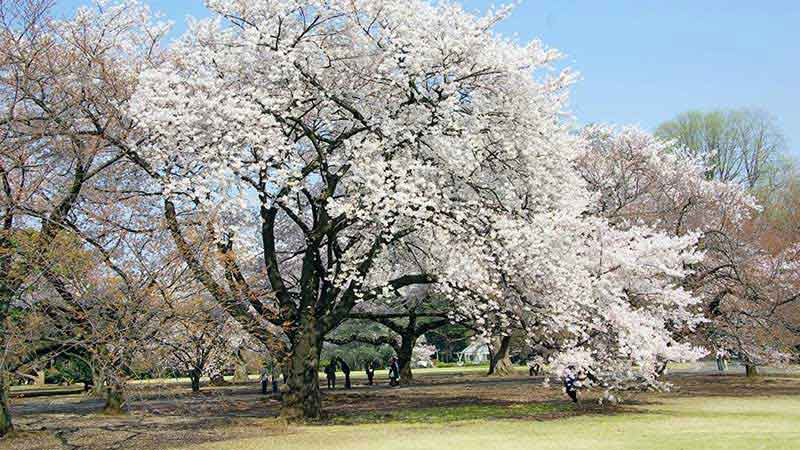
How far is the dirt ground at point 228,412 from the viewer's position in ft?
53.6

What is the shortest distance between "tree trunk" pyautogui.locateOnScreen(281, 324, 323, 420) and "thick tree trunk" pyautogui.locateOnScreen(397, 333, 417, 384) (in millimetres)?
13533

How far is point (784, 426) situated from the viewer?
1559 cm

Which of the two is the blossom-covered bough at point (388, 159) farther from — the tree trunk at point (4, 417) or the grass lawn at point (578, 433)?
the tree trunk at point (4, 417)

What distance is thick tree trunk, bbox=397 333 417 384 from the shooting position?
1337 inches

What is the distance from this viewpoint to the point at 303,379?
19734 millimetres

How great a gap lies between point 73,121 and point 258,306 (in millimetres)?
6486

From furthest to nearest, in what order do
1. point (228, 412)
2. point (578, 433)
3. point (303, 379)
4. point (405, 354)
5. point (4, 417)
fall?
point (405, 354)
point (228, 412)
point (303, 379)
point (4, 417)
point (578, 433)

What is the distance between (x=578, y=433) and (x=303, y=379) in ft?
24.9

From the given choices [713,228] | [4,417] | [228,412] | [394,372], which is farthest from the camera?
[394,372]

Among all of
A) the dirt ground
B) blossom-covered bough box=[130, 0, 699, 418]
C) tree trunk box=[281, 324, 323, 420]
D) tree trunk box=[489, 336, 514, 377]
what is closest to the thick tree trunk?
the dirt ground

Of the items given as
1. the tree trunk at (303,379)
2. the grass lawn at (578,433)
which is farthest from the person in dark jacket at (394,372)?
the tree trunk at (303,379)

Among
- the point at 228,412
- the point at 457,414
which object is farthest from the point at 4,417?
the point at 457,414

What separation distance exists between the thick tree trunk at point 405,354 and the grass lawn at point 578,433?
528 inches

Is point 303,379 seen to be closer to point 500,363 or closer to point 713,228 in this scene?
point 713,228
